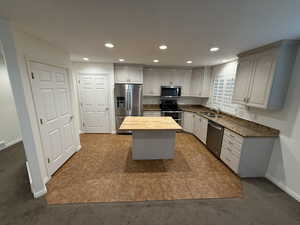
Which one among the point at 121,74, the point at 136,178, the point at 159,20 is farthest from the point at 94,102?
the point at 159,20

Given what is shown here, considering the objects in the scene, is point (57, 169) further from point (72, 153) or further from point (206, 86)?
point (206, 86)

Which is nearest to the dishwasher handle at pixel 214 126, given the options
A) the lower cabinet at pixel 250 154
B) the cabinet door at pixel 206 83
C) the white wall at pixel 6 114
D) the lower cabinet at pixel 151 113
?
the lower cabinet at pixel 250 154

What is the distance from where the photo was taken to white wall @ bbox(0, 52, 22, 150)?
3.24 meters

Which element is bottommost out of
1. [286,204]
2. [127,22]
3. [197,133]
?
[286,204]

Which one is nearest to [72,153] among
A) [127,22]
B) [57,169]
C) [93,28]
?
[57,169]

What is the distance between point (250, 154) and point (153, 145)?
1900 millimetres

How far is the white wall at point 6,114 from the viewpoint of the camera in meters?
3.24

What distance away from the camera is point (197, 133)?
4.18 m

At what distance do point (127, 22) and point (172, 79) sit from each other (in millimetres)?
3494

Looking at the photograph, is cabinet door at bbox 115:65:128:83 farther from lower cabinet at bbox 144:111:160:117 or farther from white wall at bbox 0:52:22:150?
white wall at bbox 0:52:22:150

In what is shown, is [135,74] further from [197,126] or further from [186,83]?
[197,126]

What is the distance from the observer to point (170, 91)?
4793mm

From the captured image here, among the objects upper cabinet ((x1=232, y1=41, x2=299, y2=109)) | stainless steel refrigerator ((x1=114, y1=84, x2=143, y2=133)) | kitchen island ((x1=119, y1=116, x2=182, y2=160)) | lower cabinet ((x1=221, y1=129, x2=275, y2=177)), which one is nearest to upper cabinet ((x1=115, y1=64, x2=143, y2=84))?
stainless steel refrigerator ((x1=114, y1=84, x2=143, y2=133))

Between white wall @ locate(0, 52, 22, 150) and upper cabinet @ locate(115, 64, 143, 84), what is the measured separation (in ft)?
9.48
